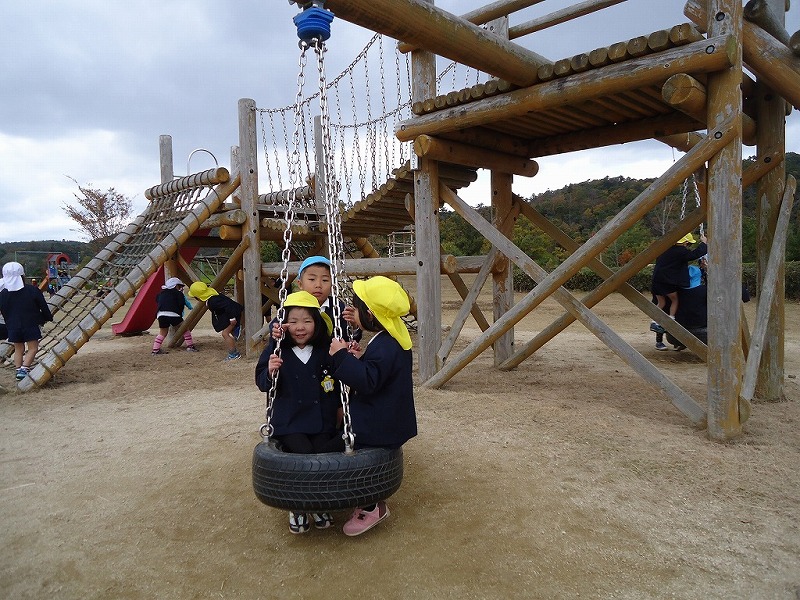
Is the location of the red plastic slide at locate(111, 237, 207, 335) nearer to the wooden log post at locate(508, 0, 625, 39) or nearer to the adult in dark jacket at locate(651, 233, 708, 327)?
the wooden log post at locate(508, 0, 625, 39)

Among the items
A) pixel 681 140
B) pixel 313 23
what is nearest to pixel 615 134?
pixel 681 140

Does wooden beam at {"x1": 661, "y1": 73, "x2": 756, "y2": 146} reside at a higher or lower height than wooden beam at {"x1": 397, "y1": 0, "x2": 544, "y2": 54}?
lower

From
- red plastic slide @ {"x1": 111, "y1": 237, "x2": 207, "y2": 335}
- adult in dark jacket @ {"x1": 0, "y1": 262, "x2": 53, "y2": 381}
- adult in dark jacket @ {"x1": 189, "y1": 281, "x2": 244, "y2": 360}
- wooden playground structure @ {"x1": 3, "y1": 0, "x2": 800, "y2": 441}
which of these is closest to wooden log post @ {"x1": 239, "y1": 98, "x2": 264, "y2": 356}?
wooden playground structure @ {"x1": 3, "y1": 0, "x2": 800, "y2": 441}

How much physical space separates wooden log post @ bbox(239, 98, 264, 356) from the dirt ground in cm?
306

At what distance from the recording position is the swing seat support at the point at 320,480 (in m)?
2.63

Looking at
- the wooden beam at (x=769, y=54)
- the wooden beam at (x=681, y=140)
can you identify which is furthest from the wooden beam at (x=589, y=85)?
the wooden beam at (x=681, y=140)

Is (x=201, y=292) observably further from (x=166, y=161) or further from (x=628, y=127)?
(x=628, y=127)

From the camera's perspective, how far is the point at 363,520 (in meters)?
2.96

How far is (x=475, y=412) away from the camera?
16.7ft

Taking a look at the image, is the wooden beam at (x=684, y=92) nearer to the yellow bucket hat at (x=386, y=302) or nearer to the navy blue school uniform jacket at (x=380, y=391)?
the yellow bucket hat at (x=386, y=302)

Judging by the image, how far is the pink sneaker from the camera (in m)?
2.93

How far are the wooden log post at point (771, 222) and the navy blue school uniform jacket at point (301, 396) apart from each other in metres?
4.12

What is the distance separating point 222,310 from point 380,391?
21.2ft

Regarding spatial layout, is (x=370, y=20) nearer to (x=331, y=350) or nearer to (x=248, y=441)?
(x=331, y=350)
